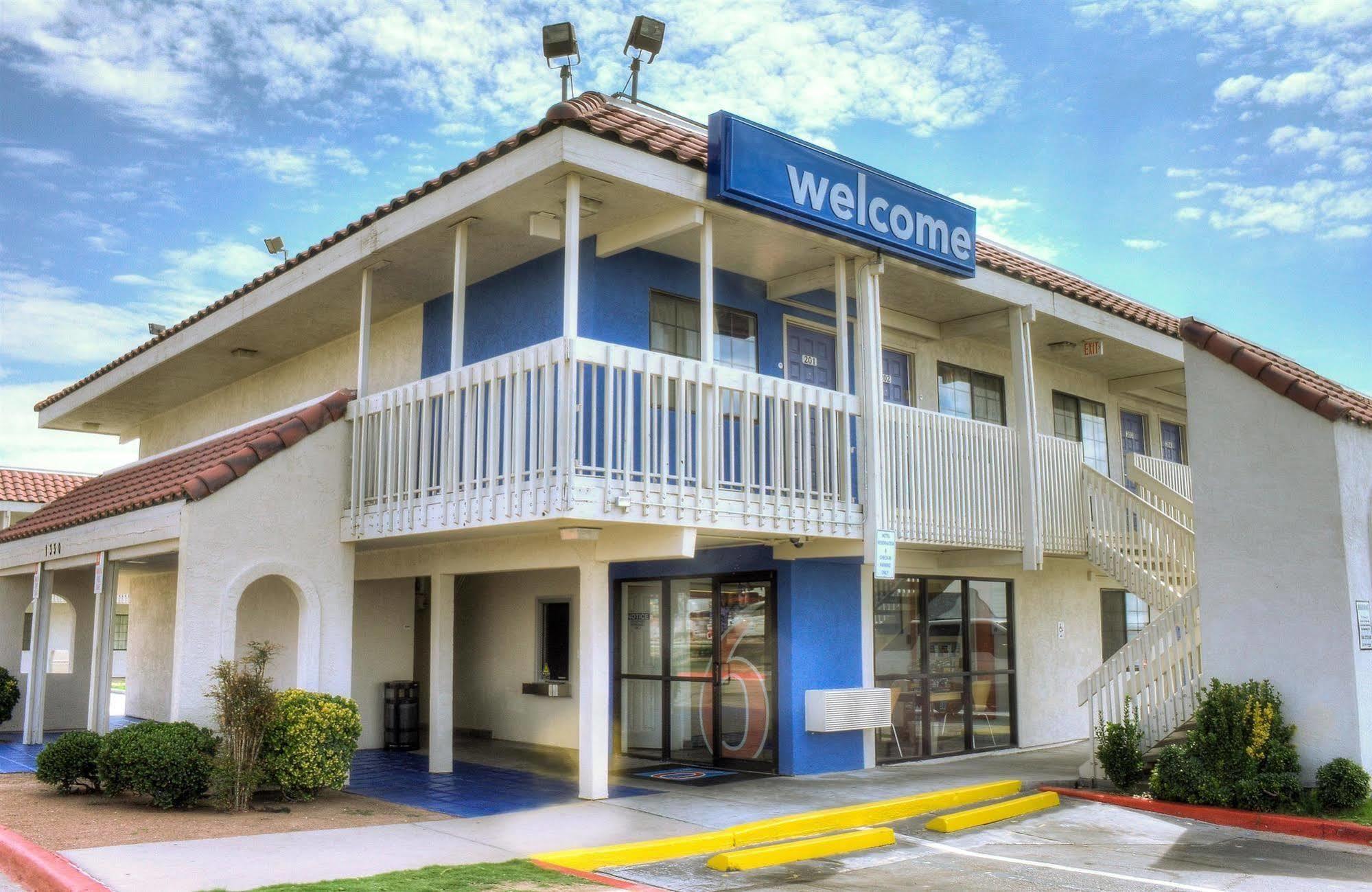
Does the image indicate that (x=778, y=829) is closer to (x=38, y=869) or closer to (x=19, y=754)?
(x=38, y=869)

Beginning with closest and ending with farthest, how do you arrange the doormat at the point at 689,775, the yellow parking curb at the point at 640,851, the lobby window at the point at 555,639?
the yellow parking curb at the point at 640,851, the doormat at the point at 689,775, the lobby window at the point at 555,639

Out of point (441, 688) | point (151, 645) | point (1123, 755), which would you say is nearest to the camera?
point (1123, 755)

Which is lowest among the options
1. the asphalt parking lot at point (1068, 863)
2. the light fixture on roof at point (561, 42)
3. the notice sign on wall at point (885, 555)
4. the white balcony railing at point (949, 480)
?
the asphalt parking lot at point (1068, 863)

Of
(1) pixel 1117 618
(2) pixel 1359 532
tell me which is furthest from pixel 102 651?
(1) pixel 1117 618

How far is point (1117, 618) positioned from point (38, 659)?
1629 centimetres

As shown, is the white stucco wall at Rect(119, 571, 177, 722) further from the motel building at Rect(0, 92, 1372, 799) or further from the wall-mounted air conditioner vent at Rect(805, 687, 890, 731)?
the wall-mounted air conditioner vent at Rect(805, 687, 890, 731)

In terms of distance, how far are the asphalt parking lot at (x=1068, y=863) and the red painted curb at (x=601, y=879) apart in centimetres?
20

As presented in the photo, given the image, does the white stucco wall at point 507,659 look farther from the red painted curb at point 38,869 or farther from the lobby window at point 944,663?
the red painted curb at point 38,869

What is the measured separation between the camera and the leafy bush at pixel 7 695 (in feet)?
54.3

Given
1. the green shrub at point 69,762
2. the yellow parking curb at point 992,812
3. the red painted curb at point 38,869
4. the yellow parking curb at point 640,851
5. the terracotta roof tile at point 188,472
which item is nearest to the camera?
the red painted curb at point 38,869

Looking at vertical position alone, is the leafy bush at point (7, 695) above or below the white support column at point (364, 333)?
below

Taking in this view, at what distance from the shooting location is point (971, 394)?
16.9 m

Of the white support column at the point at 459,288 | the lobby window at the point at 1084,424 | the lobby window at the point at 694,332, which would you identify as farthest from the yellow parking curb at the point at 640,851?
the lobby window at the point at 1084,424

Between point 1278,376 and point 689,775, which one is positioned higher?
point 1278,376
